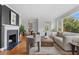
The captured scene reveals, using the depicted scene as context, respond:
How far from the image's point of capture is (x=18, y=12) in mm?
3227

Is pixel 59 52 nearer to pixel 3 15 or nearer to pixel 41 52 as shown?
pixel 41 52

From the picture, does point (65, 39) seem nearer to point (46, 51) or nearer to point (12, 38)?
point (46, 51)

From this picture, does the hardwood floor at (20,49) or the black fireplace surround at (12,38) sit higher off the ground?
the black fireplace surround at (12,38)

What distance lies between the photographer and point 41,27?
3.30 meters

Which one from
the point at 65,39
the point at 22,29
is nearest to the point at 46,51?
the point at 65,39

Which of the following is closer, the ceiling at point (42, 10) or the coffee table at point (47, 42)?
the ceiling at point (42, 10)

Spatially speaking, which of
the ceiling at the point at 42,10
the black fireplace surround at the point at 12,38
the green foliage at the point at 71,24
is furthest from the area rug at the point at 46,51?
the ceiling at the point at 42,10

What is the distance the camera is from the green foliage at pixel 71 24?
3.15 metres

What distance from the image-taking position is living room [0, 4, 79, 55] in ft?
10.3

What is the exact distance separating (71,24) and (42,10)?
2.74ft

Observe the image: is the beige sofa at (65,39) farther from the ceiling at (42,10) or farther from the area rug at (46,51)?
the ceiling at (42,10)

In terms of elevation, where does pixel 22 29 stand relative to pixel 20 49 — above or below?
above

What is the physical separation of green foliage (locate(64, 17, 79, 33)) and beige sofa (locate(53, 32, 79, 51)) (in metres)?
0.13
